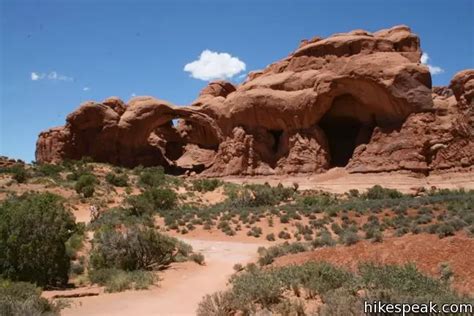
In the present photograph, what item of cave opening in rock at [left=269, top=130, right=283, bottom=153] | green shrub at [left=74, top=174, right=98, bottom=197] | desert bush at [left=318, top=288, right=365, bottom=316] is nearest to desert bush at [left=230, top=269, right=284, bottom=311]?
desert bush at [left=318, top=288, right=365, bottom=316]

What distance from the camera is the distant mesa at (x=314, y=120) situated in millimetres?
34656

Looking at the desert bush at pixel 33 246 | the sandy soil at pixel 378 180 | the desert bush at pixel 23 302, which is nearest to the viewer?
the desert bush at pixel 23 302

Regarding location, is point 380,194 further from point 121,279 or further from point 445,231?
point 121,279

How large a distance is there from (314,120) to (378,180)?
25.2ft

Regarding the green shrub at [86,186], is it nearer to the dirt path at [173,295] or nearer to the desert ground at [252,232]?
the desert ground at [252,232]

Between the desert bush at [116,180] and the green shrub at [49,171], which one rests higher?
the green shrub at [49,171]

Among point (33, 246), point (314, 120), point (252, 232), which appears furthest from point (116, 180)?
point (33, 246)

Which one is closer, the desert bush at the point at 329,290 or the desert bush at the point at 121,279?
the desert bush at the point at 329,290

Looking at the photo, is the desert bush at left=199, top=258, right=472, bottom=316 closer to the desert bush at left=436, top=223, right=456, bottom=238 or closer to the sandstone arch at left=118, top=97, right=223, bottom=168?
the desert bush at left=436, top=223, right=456, bottom=238

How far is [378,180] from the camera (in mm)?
34219

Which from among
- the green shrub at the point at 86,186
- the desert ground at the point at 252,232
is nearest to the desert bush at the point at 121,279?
the desert ground at the point at 252,232

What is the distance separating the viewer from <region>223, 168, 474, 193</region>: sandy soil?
32219 mm

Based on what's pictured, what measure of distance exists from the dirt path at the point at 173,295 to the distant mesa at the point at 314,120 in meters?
24.0

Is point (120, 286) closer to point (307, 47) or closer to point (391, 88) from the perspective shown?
point (391, 88)
